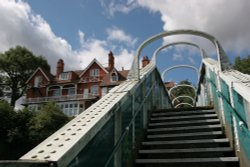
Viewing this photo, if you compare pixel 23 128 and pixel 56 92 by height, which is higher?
pixel 56 92

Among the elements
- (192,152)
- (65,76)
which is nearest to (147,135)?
(192,152)

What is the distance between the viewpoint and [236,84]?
3211 millimetres

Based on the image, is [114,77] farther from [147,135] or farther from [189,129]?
[189,129]

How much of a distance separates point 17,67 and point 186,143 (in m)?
39.0

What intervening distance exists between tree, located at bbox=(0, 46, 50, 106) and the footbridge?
37303 millimetres

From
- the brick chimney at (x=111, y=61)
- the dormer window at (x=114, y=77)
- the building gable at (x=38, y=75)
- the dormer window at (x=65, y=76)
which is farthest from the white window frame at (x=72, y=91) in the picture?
the dormer window at (x=114, y=77)

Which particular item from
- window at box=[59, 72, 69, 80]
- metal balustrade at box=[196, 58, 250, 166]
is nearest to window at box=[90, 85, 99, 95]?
window at box=[59, 72, 69, 80]

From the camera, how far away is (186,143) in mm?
4250

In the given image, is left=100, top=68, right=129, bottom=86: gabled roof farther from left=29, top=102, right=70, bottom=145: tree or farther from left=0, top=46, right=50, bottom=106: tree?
left=0, top=46, right=50, bottom=106: tree

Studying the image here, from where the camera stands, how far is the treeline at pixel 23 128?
22594 millimetres

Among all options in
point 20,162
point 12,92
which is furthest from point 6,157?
point 20,162

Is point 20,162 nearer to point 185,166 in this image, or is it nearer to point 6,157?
point 185,166

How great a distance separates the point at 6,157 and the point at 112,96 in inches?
825

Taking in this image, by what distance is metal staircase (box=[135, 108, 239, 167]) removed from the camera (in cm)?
370
